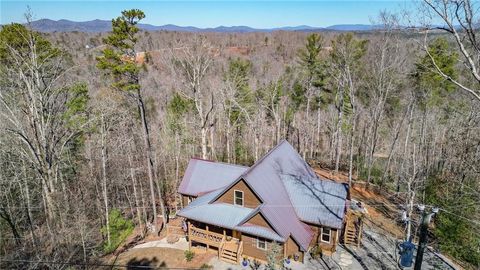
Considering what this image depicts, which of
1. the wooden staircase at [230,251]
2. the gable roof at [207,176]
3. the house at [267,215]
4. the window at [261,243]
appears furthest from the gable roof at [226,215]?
the gable roof at [207,176]

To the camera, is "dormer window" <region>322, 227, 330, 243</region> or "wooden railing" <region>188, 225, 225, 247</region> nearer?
"dormer window" <region>322, 227, 330, 243</region>

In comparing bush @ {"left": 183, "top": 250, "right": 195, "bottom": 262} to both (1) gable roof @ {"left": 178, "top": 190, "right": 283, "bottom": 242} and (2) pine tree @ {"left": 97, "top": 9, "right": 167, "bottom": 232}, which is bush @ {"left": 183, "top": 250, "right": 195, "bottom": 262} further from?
(2) pine tree @ {"left": 97, "top": 9, "right": 167, "bottom": 232}

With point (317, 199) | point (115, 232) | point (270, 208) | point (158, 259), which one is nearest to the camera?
point (270, 208)

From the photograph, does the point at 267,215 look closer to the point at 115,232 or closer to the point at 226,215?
the point at 226,215

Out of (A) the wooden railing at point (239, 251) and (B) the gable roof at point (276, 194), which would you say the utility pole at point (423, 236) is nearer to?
(B) the gable roof at point (276, 194)

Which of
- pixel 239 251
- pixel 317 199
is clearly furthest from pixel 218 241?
pixel 317 199

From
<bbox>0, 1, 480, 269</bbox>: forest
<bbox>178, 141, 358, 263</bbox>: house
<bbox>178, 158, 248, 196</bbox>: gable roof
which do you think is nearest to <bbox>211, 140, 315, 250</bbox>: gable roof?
<bbox>178, 141, 358, 263</bbox>: house

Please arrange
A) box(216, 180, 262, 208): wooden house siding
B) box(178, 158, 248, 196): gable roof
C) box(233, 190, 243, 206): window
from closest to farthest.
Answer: box(216, 180, 262, 208): wooden house siding < box(233, 190, 243, 206): window < box(178, 158, 248, 196): gable roof
